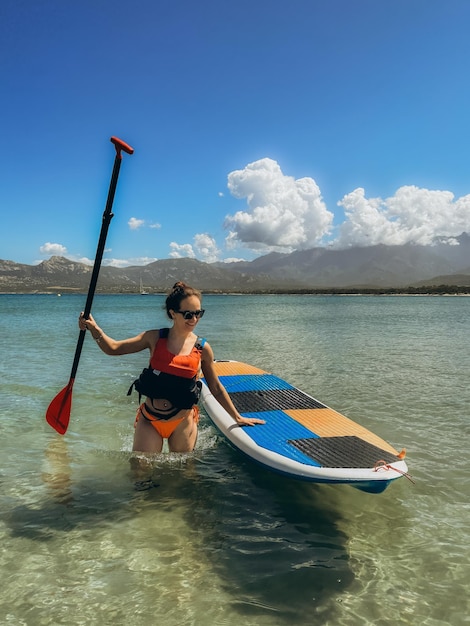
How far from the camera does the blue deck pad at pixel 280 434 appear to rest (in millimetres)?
5507

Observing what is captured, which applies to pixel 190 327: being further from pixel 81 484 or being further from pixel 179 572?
pixel 81 484

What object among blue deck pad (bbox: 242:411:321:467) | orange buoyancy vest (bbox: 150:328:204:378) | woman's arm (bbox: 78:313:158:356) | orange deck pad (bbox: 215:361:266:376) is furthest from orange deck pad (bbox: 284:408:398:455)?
orange deck pad (bbox: 215:361:266:376)

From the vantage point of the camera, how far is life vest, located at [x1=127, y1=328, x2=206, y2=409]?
5.40m

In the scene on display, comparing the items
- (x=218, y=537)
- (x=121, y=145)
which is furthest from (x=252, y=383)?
(x=121, y=145)

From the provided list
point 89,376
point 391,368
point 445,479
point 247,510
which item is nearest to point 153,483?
point 247,510

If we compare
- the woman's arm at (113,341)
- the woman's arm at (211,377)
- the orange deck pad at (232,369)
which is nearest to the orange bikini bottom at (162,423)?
the woman's arm at (211,377)

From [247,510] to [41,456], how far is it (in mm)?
4071

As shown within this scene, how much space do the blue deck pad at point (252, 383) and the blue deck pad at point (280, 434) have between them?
1754 mm

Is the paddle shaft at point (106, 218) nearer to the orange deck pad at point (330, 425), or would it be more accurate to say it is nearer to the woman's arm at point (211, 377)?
the woman's arm at point (211, 377)

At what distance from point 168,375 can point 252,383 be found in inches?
185

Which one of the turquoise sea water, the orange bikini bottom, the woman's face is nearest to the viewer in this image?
the turquoise sea water

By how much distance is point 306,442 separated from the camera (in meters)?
6.02

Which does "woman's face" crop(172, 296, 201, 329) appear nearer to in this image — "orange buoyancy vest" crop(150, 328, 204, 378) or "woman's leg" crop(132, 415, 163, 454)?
"orange buoyancy vest" crop(150, 328, 204, 378)

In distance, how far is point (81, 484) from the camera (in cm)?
650
